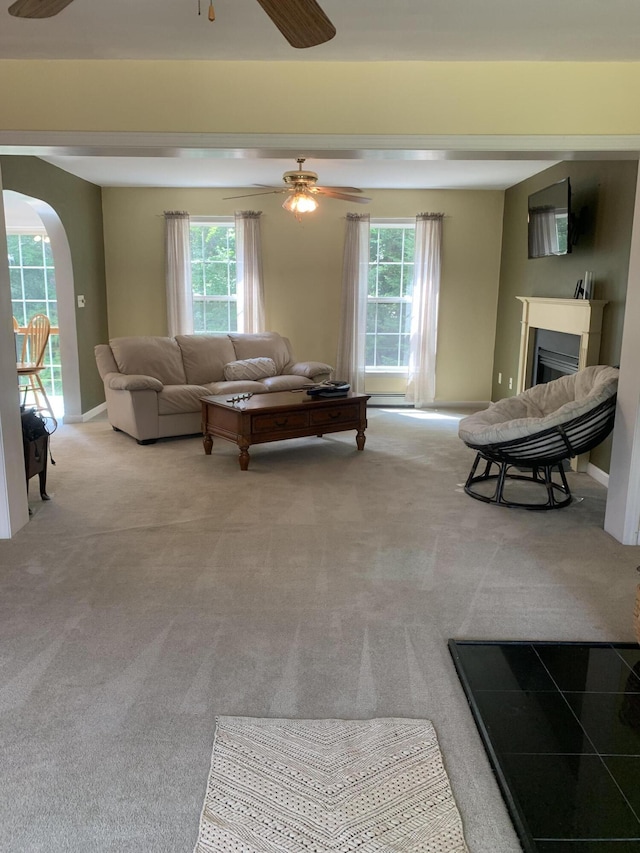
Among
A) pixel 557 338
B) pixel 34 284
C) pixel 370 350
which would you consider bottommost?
pixel 370 350

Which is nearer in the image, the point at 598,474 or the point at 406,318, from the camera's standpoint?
the point at 598,474

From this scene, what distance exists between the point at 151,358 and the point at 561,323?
3681 mm

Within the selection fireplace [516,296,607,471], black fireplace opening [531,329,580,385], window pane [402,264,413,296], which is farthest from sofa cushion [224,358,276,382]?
black fireplace opening [531,329,580,385]

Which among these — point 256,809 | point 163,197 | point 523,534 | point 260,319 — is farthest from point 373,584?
point 163,197

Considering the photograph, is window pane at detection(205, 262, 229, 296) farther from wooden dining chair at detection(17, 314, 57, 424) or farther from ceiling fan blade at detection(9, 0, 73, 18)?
ceiling fan blade at detection(9, 0, 73, 18)

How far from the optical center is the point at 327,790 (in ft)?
6.00

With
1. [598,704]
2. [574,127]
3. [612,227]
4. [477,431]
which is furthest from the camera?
[612,227]

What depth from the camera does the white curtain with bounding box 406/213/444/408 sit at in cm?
736

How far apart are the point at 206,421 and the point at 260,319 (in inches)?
96.7

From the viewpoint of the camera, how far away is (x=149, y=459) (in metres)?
5.33

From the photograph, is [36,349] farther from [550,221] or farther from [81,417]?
[550,221]

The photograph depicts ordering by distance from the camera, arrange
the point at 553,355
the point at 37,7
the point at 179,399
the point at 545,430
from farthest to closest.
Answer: the point at 179,399, the point at 553,355, the point at 545,430, the point at 37,7

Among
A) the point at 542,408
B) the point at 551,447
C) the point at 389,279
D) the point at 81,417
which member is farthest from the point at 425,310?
the point at 81,417

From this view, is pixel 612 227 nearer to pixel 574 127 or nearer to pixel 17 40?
pixel 574 127
